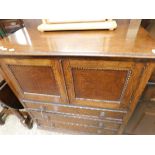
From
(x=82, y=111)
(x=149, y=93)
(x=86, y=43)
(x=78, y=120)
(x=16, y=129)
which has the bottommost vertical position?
(x=16, y=129)

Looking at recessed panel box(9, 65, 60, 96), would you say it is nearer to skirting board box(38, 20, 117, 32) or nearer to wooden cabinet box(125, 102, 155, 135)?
skirting board box(38, 20, 117, 32)

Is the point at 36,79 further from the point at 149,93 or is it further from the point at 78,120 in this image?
the point at 149,93

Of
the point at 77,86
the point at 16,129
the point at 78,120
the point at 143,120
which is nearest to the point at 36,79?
the point at 77,86

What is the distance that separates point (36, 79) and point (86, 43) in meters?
0.36

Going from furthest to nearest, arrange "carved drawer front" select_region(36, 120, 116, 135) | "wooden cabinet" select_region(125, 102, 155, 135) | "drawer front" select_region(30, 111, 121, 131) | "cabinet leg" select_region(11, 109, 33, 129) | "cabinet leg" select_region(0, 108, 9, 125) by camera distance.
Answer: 1. "cabinet leg" select_region(0, 108, 9, 125)
2. "cabinet leg" select_region(11, 109, 33, 129)
3. "carved drawer front" select_region(36, 120, 116, 135)
4. "drawer front" select_region(30, 111, 121, 131)
5. "wooden cabinet" select_region(125, 102, 155, 135)

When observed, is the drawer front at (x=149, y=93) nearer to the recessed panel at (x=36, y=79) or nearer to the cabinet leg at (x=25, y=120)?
the recessed panel at (x=36, y=79)

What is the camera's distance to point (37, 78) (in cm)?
79

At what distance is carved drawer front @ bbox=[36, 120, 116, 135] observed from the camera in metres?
1.16

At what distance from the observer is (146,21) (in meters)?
0.76

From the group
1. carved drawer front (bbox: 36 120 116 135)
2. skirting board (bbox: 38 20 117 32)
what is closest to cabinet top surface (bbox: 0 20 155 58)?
skirting board (bbox: 38 20 117 32)

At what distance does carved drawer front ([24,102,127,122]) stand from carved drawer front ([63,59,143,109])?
0.06 metres

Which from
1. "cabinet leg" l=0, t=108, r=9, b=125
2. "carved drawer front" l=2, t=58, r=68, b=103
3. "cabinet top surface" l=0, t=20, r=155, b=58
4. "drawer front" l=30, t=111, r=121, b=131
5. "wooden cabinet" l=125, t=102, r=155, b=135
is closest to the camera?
"cabinet top surface" l=0, t=20, r=155, b=58
